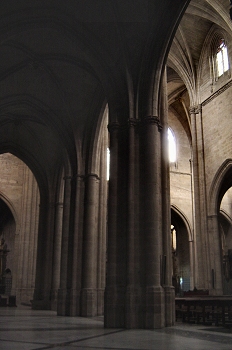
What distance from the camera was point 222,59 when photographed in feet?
77.2

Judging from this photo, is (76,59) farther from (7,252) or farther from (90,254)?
(7,252)

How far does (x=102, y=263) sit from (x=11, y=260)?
1888cm

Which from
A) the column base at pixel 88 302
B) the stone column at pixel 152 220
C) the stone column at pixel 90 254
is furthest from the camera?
the stone column at pixel 90 254

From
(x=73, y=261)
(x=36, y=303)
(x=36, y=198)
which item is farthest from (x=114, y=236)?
(x=36, y=198)

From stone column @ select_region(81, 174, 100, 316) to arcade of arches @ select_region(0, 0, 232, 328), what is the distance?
57 mm

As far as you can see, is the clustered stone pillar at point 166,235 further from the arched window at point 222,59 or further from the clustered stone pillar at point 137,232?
the arched window at point 222,59

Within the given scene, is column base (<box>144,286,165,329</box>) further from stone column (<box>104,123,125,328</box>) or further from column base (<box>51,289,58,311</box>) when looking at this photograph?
column base (<box>51,289,58,311</box>)

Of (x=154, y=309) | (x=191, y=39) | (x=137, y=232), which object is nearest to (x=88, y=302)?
(x=137, y=232)

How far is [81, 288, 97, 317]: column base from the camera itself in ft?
59.2

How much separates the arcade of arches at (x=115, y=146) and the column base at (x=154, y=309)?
32mm

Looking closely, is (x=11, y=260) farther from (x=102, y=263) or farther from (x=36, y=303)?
(x=102, y=263)

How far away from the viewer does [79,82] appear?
775 inches

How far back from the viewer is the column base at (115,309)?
41.3ft

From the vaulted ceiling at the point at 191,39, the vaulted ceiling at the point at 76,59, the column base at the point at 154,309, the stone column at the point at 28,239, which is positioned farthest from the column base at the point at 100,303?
the vaulted ceiling at the point at 191,39
